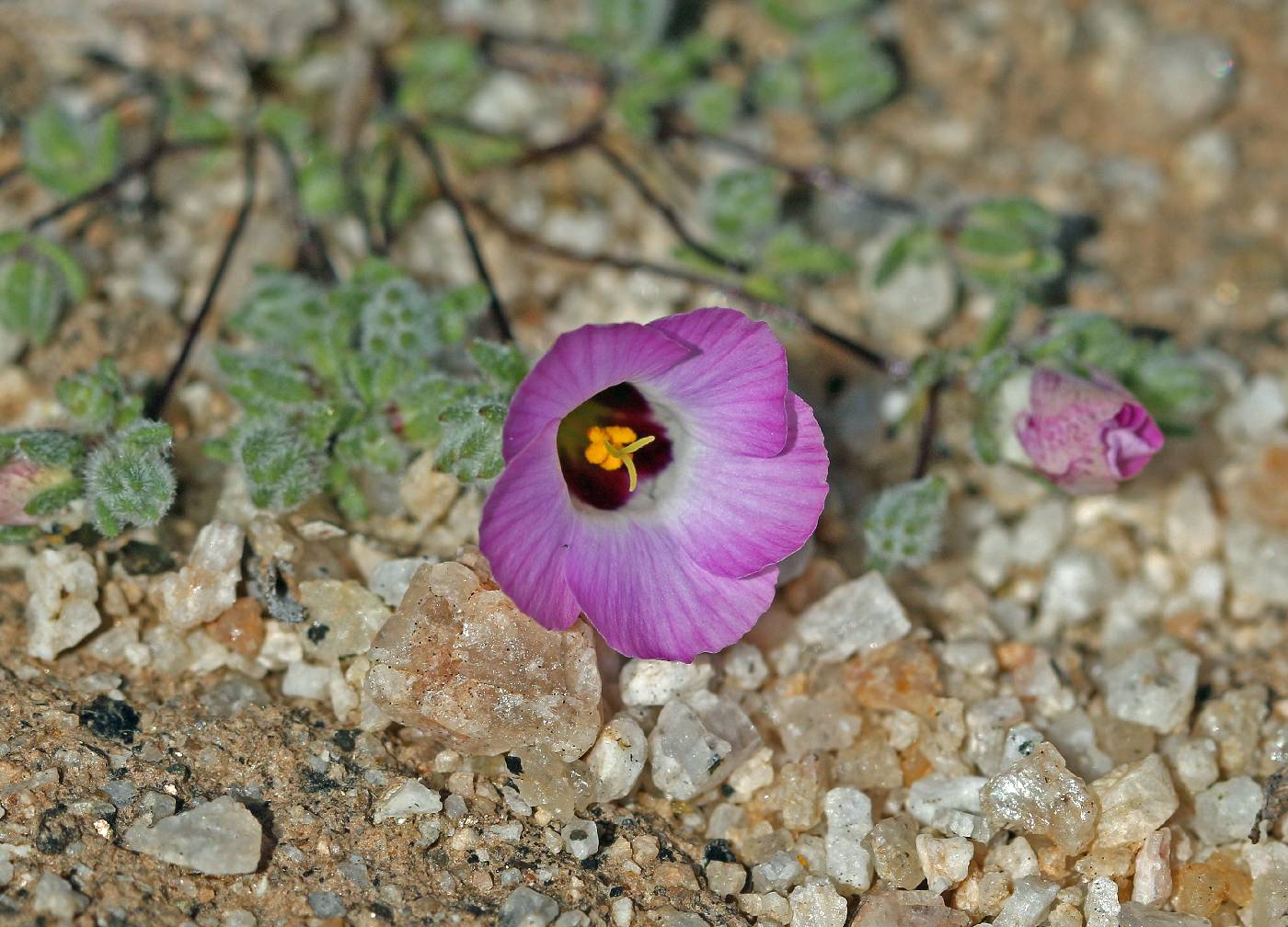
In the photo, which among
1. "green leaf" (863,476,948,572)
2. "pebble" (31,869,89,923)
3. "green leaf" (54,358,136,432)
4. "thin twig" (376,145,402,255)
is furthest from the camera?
"thin twig" (376,145,402,255)

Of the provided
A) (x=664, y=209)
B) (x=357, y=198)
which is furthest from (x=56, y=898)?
(x=664, y=209)

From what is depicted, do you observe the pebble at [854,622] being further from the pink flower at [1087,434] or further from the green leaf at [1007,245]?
the green leaf at [1007,245]

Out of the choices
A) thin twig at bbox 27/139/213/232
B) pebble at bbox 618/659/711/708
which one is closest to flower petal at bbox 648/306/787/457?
pebble at bbox 618/659/711/708

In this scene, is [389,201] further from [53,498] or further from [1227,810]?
[1227,810]

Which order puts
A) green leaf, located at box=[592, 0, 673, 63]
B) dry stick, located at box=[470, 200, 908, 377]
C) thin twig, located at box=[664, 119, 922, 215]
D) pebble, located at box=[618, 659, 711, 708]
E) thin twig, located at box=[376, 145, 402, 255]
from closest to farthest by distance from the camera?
pebble, located at box=[618, 659, 711, 708], dry stick, located at box=[470, 200, 908, 377], thin twig, located at box=[376, 145, 402, 255], thin twig, located at box=[664, 119, 922, 215], green leaf, located at box=[592, 0, 673, 63]

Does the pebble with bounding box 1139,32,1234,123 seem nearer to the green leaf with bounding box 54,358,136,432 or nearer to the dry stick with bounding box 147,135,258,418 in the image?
the dry stick with bounding box 147,135,258,418

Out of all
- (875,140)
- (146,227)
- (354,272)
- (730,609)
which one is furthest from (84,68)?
(730,609)

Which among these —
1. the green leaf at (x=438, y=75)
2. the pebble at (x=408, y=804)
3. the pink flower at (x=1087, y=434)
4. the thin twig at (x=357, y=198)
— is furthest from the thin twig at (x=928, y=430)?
the green leaf at (x=438, y=75)

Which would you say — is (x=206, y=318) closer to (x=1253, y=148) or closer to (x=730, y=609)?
(x=730, y=609)
